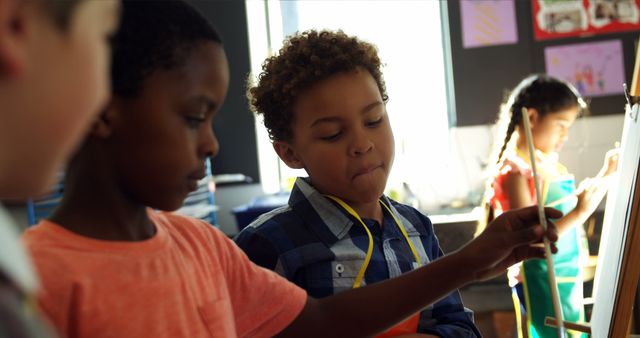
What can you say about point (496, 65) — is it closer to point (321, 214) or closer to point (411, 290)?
point (321, 214)

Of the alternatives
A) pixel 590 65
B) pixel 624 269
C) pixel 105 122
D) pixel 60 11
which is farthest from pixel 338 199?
pixel 590 65

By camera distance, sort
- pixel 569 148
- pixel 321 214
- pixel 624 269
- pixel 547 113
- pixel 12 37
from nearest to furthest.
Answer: pixel 12 37, pixel 624 269, pixel 321 214, pixel 547 113, pixel 569 148

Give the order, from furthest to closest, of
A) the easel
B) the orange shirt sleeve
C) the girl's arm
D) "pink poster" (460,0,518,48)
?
"pink poster" (460,0,518,48) → the girl's arm → the easel → the orange shirt sleeve

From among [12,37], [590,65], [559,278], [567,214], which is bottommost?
[559,278]

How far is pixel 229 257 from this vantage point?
0.82m

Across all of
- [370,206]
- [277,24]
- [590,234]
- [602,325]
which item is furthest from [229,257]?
[277,24]

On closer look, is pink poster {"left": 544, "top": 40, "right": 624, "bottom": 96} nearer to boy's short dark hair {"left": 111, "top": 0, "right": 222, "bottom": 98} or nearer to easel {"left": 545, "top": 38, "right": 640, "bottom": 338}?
easel {"left": 545, "top": 38, "right": 640, "bottom": 338}

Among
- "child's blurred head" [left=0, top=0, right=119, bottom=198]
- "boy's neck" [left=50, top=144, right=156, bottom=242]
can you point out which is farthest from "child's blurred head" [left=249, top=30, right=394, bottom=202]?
"child's blurred head" [left=0, top=0, right=119, bottom=198]

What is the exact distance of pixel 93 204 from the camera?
0.65 m

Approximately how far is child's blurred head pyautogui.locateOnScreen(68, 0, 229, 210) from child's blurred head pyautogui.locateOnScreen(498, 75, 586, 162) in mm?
1796

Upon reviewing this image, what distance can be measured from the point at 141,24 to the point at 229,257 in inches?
11.6

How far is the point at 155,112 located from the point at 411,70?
3.39 m

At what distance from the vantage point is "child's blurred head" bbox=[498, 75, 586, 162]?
7.59 ft

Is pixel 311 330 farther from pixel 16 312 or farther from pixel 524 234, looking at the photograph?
pixel 16 312
